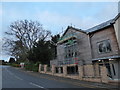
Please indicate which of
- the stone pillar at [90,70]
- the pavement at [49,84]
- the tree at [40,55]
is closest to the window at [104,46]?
the stone pillar at [90,70]

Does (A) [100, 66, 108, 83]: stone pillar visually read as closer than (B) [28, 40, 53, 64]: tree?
Yes

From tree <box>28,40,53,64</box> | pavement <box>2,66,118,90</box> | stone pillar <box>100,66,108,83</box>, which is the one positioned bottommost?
pavement <box>2,66,118,90</box>

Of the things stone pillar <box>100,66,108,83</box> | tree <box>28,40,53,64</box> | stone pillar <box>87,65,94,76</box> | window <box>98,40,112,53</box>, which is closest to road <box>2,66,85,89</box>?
stone pillar <box>100,66,108,83</box>

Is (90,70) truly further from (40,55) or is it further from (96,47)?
(40,55)

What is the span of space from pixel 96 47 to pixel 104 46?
128 centimetres

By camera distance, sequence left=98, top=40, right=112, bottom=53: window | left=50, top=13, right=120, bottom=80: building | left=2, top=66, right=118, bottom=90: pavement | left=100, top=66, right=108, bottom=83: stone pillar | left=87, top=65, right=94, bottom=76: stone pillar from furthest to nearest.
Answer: left=98, top=40, right=112, bottom=53: window < left=50, top=13, right=120, bottom=80: building < left=87, top=65, right=94, bottom=76: stone pillar < left=100, top=66, right=108, bottom=83: stone pillar < left=2, top=66, right=118, bottom=90: pavement

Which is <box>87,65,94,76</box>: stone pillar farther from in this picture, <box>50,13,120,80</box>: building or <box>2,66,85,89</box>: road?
<box>2,66,85,89</box>: road

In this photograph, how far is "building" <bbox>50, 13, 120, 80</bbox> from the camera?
14.7 meters

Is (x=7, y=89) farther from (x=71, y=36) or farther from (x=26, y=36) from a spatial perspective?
(x=26, y=36)

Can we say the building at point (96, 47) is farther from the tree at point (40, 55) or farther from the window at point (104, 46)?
the tree at point (40, 55)

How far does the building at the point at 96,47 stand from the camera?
14.7m

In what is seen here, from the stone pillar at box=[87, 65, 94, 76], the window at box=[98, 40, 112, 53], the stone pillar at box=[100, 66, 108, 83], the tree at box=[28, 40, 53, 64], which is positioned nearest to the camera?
the stone pillar at box=[100, 66, 108, 83]

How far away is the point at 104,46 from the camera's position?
16.1 metres

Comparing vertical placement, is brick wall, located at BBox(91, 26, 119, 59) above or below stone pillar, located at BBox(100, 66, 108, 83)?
above
